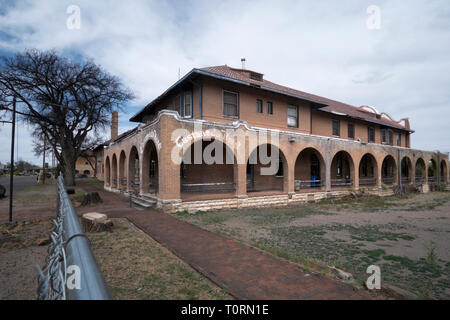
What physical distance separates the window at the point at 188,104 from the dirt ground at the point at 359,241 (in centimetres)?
615

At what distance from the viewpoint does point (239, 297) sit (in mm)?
3471

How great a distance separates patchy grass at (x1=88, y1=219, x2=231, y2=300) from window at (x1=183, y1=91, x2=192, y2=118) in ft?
28.8

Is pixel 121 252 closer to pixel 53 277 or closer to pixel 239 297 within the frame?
pixel 239 297

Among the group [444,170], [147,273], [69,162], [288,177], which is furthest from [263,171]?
[444,170]

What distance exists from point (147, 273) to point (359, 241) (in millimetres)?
5457

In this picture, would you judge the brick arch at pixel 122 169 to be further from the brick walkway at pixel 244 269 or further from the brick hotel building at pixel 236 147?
the brick walkway at pixel 244 269

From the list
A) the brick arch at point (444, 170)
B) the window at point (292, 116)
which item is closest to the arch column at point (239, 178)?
the window at point (292, 116)

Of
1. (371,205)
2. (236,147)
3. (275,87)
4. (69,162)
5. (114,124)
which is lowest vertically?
(371,205)

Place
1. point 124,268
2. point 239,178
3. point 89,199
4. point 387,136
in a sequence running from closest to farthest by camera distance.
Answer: point 124,268 → point 239,178 → point 89,199 → point 387,136

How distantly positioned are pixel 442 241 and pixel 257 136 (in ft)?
26.4

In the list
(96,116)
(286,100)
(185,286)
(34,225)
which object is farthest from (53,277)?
(96,116)

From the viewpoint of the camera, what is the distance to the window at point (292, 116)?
16719mm

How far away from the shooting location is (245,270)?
4.41 metres

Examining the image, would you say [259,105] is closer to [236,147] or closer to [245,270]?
[236,147]
